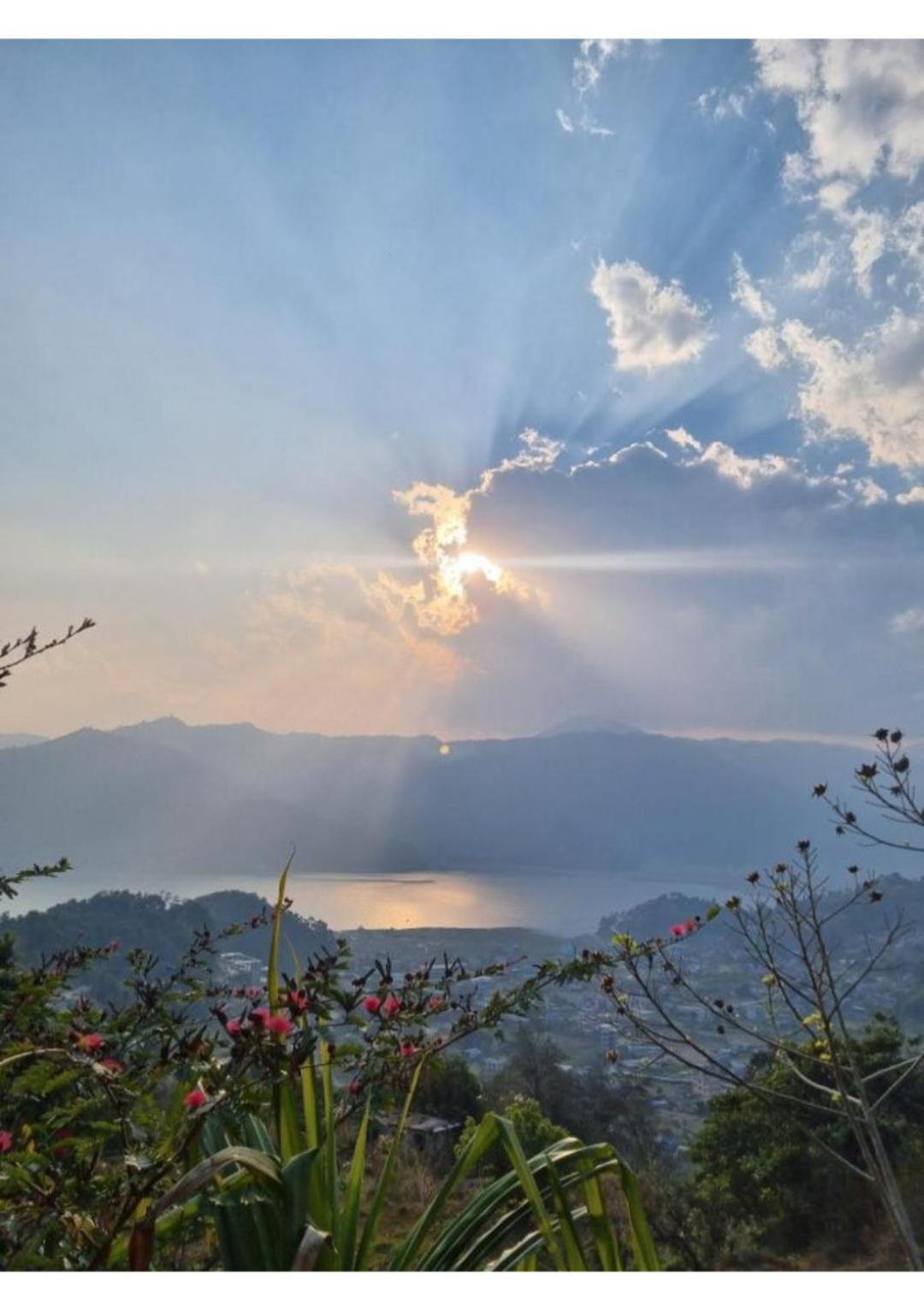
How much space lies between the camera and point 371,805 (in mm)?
6164

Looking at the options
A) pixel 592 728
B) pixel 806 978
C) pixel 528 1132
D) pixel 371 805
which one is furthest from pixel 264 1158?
pixel 592 728

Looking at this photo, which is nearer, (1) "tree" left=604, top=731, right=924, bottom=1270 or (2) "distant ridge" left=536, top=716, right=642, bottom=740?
(1) "tree" left=604, top=731, right=924, bottom=1270

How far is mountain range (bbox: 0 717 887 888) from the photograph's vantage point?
19.5ft

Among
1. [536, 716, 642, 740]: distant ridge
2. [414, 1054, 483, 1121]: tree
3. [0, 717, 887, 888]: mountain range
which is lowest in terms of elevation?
[414, 1054, 483, 1121]: tree

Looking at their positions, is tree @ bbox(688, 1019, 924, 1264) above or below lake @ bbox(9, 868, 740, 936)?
below

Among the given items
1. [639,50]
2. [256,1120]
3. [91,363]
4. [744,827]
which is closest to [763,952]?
[256,1120]

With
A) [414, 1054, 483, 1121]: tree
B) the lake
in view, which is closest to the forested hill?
the lake

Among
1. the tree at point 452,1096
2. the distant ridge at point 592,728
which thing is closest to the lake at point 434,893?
the tree at point 452,1096

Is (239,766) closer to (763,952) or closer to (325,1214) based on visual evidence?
(763,952)

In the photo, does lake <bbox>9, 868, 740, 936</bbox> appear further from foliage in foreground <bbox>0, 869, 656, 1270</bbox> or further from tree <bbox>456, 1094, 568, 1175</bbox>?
foliage in foreground <bbox>0, 869, 656, 1270</bbox>

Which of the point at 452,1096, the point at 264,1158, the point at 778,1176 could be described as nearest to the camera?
the point at 264,1158

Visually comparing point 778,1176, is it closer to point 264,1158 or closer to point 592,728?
point 264,1158

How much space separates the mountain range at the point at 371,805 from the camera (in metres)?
5.93

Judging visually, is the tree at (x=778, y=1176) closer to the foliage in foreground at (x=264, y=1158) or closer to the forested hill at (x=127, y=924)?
the forested hill at (x=127, y=924)
